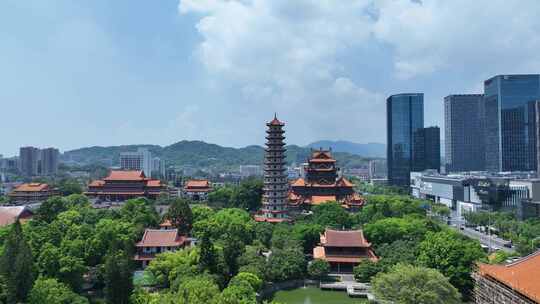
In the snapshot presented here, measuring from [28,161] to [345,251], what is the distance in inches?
6160

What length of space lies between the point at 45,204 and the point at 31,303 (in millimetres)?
19717

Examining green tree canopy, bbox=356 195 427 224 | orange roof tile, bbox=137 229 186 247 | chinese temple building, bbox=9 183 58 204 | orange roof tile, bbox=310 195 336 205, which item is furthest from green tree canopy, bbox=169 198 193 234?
chinese temple building, bbox=9 183 58 204

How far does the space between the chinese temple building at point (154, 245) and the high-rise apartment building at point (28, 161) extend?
14452 cm

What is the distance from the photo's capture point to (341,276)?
113 ft

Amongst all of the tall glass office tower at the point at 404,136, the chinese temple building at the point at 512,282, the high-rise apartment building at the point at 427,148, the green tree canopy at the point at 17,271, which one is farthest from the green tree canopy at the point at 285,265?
the high-rise apartment building at the point at 427,148

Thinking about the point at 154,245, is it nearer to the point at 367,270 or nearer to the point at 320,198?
the point at 367,270

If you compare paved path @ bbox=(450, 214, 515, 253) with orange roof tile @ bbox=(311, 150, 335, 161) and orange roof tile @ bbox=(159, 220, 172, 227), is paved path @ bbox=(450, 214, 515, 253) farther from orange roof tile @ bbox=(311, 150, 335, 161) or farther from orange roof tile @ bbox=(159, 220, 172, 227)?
orange roof tile @ bbox=(159, 220, 172, 227)

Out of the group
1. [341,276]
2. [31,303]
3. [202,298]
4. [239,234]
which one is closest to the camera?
[202,298]

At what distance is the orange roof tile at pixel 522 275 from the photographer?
1706cm

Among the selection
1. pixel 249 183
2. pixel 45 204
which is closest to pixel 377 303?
pixel 45 204

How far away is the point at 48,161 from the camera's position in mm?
166125

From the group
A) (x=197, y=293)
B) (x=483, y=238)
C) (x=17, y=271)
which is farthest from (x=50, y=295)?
(x=483, y=238)

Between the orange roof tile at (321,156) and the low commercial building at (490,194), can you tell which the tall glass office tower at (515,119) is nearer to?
the low commercial building at (490,194)

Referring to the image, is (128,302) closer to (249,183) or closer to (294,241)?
(294,241)
